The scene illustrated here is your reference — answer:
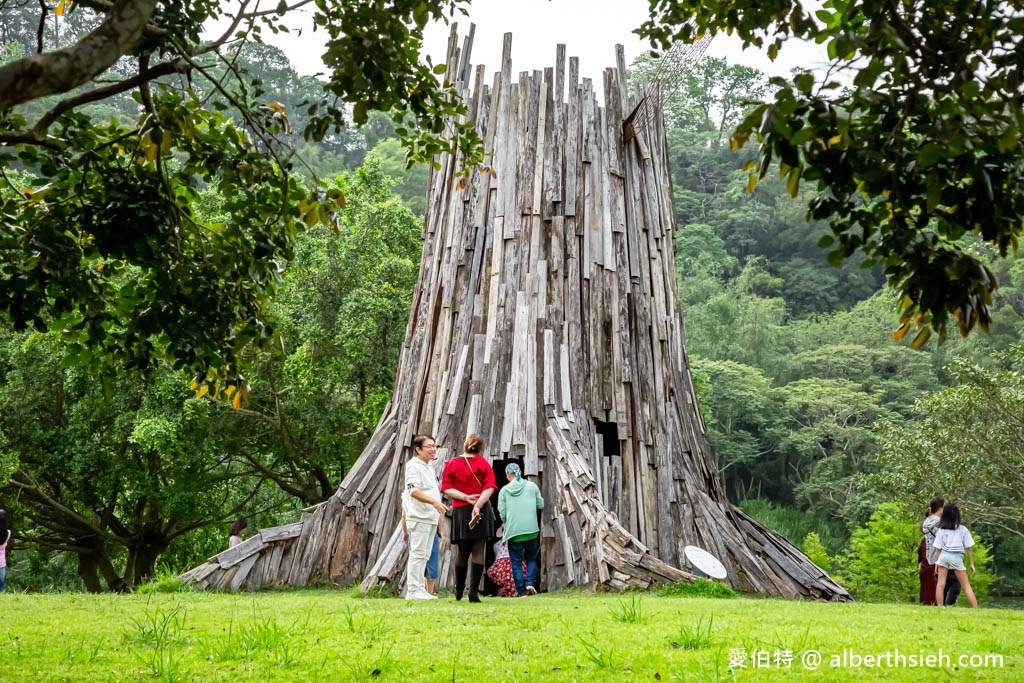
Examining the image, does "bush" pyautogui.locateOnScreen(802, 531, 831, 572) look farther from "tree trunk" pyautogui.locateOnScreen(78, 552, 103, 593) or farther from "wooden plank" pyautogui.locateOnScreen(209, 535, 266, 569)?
"wooden plank" pyautogui.locateOnScreen(209, 535, 266, 569)

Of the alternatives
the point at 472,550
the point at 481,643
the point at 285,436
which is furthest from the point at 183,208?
the point at 285,436

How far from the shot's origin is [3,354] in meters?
18.3

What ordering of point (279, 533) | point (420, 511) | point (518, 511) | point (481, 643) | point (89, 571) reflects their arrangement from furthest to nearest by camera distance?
point (89, 571) → point (279, 533) → point (518, 511) → point (420, 511) → point (481, 643)

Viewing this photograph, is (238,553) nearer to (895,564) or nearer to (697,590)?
(697,590)

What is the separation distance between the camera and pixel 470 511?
26.2ft

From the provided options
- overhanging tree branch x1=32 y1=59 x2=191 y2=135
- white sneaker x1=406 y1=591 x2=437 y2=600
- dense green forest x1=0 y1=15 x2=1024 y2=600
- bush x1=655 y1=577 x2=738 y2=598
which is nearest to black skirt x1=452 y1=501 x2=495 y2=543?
white sneaker x1=406 y1=591 x2=437 y2=600

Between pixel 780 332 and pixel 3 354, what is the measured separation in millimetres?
34454

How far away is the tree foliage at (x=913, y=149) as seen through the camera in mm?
3363

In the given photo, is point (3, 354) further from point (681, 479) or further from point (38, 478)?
point (681, 479)

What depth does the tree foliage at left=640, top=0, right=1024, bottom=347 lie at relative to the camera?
336 cm

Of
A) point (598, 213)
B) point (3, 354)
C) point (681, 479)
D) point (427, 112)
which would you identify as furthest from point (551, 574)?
point (3, 354)

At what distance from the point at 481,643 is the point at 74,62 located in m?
3.63

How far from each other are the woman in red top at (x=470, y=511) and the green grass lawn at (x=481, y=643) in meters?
0.33

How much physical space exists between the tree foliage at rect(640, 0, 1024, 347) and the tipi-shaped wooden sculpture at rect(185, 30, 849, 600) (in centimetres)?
762
